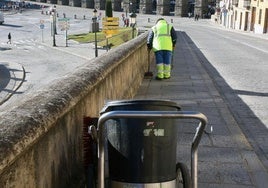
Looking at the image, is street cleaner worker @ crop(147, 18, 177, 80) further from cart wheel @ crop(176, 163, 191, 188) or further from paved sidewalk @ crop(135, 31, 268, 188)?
cart wheel @ crop(176, 163, 191, 188)

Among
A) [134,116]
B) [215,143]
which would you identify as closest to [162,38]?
[215,143]

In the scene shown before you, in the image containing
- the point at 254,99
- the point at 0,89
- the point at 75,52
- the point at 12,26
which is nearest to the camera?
the point at 254,99

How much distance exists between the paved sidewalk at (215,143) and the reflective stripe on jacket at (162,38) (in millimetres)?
897

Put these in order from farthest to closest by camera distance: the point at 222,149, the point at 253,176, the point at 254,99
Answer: the point at 254,99
the point at 222,149
the point at 253,176

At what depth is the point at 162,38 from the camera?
37.3ft

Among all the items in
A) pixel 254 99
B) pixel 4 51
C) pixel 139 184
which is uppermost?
pixel 139 184

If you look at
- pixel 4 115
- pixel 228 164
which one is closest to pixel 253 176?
pixel 228 164

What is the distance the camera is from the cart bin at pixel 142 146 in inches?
122

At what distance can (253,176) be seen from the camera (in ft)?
17.5

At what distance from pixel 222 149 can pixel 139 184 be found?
3326 mm

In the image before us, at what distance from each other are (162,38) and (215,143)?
5.28 meters

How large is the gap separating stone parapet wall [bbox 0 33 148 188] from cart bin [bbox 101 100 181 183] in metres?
0.43

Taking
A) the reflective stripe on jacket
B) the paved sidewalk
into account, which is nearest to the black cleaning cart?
the paved sidewalk

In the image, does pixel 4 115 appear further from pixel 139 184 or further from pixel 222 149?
pixel 222 149
